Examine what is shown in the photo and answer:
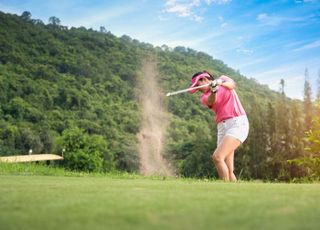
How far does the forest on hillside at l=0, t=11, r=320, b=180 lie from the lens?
40031mm

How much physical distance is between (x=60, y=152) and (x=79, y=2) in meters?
41.7

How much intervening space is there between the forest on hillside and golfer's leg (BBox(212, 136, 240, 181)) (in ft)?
102

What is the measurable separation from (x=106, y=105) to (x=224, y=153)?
6559 centimetres

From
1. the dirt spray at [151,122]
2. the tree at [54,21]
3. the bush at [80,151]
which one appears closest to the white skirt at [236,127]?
the bush at [80,151]

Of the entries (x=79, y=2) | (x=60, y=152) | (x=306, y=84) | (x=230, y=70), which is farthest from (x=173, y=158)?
(x=79, y=2)

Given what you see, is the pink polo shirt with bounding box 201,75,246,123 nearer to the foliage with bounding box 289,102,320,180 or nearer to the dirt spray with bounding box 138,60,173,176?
the foliage with bounding box 289,102,320,180

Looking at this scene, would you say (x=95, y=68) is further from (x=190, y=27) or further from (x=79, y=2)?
(x=190, y=27)

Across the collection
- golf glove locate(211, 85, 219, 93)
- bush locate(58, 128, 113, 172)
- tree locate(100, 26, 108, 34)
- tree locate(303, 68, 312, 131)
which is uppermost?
tree locate(100, 26, 108, 34)

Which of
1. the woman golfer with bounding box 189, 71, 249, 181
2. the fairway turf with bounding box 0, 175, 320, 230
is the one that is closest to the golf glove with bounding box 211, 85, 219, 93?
the woman golfer with bounding box 189, 71, 249, 181

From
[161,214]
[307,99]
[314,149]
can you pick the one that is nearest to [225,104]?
[314,149]

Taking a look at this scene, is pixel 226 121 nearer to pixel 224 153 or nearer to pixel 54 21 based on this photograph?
pixel 224 153

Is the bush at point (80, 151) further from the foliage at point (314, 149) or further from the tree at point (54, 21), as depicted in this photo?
the foliage at point (314, 149)

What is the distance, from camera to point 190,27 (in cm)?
10531

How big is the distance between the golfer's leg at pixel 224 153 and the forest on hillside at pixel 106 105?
31.2m
